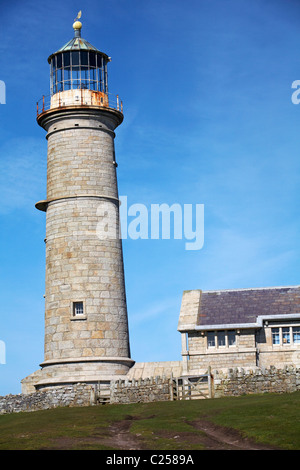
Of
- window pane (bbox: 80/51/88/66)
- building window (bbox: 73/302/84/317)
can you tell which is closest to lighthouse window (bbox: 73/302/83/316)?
building window (bbox: 73/302/84/317)

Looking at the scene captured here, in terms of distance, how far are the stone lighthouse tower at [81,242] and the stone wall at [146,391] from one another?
2772mm

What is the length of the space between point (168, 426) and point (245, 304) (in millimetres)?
17487

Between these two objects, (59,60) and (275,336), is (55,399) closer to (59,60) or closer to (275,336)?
(275,336)

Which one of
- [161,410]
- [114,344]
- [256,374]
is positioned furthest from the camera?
[114,344]

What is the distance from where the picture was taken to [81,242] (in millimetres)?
43250

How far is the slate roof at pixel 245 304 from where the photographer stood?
143 ft

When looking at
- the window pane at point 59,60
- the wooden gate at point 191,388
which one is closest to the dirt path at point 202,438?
the wooden gate at point 191,388

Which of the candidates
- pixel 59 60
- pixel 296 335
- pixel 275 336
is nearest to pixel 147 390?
pixel 275 336

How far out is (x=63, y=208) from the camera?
43969mm

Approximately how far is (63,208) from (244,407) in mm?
17491

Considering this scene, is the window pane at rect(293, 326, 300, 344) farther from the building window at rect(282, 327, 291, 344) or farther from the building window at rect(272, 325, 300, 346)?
the building window at rect(282, 327, 291, 344)

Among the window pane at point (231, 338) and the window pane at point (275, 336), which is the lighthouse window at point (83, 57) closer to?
the window pane at point (231, 338)
